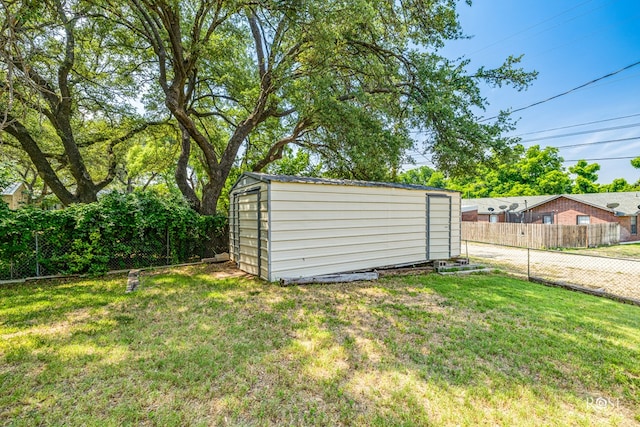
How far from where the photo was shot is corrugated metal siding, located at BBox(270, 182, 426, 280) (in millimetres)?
5668

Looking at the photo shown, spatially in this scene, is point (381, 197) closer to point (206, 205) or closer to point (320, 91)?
point (320, 91)

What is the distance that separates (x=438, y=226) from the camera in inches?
318

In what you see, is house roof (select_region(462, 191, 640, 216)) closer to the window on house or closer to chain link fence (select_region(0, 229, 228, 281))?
the window on house

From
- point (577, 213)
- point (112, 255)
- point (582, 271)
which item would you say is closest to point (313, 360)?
point (112, 255)

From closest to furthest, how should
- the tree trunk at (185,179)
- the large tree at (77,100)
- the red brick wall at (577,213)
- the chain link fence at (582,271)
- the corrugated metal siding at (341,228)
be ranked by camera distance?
the corrugated metal siding at (341,228) < the chain link fence at (582,271) < the large tree at (77,100) < the tree trunk at (185,179) < the red brick wall at (577,213)

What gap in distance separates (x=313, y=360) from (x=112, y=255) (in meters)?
6.19

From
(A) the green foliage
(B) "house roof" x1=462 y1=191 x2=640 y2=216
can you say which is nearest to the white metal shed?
(B) "house roof" x1=462 y1=191 x2=640 y2=216

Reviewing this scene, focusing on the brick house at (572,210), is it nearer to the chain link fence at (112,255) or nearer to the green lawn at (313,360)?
the green lawn at (313,360)

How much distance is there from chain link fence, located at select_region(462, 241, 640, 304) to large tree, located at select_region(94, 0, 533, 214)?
140 inches

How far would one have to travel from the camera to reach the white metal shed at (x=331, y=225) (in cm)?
567

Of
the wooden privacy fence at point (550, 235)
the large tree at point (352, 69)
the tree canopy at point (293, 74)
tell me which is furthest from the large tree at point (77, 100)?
the wooden privacy fence at point (550, 235)

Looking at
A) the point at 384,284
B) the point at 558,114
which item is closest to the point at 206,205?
the point at 384,284

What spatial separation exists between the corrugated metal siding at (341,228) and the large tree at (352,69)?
142cm

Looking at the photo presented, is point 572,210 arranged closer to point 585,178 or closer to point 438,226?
point 438,226
